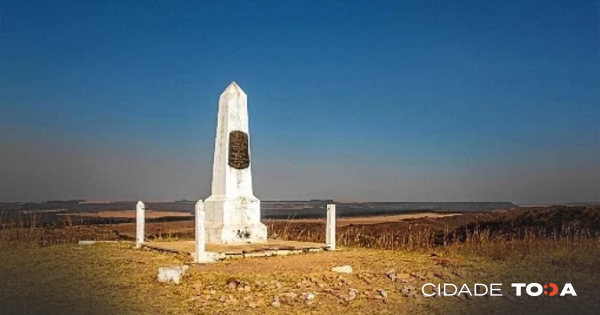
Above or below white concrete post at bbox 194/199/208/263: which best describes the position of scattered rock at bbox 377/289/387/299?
below

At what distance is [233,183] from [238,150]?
2.92ft

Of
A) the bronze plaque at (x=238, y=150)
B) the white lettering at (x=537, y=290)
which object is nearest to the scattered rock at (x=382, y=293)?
the white lettering at (x=537, y=290)

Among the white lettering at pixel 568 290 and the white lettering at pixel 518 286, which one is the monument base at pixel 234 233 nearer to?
the white lettering at pixel 518 286

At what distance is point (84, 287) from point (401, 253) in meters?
7.06

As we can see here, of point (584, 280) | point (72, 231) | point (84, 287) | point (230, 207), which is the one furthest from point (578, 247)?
point (72, 231)

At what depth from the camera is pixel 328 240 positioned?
14.4 metres

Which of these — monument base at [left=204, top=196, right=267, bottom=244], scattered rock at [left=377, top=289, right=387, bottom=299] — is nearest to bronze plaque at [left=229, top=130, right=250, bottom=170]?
monument base at [left=204, top=196, right=267, bottom=244]

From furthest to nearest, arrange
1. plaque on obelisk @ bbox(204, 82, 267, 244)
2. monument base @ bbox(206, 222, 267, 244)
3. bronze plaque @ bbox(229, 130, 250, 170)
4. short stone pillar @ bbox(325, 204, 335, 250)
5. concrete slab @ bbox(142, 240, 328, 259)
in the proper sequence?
1. bronze plaque @ bbox(229, 130, 250, 170)
2. plaque on obelisk @ bbox(204, 82, 267, 244)
3. monument base @ bbox(206, 222, 267, 244)
4. short stone pillar @ bbox(325, 204, 335, 250)
5. concrete slab @ bbox(142, 240, 328, 259)

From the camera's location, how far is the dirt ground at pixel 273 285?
26.7 feet

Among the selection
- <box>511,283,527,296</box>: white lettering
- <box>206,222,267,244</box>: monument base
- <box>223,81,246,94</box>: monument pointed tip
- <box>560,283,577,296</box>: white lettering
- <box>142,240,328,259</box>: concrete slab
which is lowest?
<box>560,283,577,296</box>: white lettering

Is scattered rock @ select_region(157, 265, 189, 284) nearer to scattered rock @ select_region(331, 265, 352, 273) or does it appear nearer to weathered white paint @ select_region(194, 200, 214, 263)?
weathered white paint @ select_region(194, 200, 214, 263)

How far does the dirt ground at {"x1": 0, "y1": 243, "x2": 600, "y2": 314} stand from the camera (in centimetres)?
814

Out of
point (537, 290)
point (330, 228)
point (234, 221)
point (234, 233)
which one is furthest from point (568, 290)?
point (234, 221)

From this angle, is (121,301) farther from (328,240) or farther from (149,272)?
(328,240)
